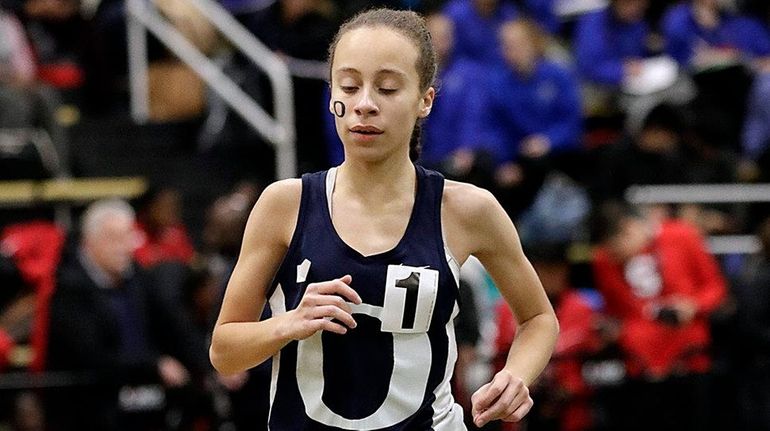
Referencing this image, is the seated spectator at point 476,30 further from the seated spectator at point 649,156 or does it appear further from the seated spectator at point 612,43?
the seated spectator at point 612,43

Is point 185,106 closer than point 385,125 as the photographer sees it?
No

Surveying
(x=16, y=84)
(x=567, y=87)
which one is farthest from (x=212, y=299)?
(x=567, y=87)

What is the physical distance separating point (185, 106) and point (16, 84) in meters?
1.46

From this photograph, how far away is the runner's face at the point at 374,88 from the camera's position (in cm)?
409

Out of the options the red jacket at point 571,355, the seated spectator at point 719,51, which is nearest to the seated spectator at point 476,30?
the seated spectator at point 719,51

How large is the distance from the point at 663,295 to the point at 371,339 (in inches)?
240

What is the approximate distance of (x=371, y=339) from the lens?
4.13 metres

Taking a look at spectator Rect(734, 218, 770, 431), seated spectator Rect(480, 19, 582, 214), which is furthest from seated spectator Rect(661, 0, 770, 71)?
spectator Rect(734, 218, 770, 431)

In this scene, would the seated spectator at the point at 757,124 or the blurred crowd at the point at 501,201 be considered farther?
the seated spectator at the point at 757,124

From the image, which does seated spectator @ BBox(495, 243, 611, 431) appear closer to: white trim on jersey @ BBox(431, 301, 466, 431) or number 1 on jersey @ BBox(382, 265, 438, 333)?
white trim on jersey @ BBox(431, 301, 466, 431)

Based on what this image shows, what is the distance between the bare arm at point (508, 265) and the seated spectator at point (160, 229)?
5909 millimetres

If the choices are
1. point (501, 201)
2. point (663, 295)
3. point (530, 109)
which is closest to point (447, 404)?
point (663, 295)

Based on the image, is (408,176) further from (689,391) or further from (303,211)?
(689,391)

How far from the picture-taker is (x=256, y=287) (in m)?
4.23
